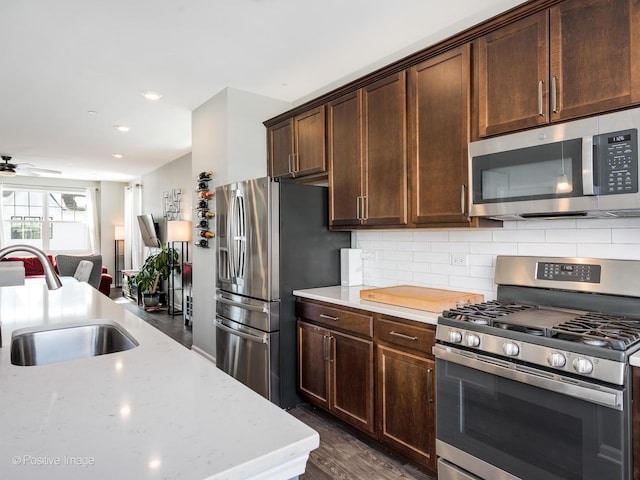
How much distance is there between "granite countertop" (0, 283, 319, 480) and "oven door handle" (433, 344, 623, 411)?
120 centimetres

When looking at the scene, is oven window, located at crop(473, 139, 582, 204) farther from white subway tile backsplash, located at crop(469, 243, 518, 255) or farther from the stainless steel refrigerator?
the stainless steel refrigerator

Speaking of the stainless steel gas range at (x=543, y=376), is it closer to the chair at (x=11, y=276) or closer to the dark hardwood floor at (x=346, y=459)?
the dark hardwood floor at (x=346, y=459)

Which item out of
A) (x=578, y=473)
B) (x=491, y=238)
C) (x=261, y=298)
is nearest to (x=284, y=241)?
(x=261, y=298)

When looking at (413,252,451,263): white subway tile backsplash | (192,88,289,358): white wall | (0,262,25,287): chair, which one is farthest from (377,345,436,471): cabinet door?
(0,262,25,287): chair

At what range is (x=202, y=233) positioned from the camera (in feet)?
13.4

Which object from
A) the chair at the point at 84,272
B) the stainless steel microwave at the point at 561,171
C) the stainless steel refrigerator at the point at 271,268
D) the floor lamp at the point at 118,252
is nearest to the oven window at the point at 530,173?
the stainless steel microwave at the point at 561,171

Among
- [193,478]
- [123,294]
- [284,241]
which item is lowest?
[123,294]

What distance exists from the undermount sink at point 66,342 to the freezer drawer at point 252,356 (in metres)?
1.38

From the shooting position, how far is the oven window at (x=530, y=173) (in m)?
1.76

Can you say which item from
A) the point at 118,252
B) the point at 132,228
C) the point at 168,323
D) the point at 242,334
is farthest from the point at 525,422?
the point at 118,252

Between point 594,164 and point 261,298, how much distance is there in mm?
2198

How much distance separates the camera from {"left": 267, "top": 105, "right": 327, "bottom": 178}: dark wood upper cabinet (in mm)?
3209

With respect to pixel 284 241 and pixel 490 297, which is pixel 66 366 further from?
pixel 490 297

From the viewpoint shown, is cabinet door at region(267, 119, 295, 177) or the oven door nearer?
the oven door
